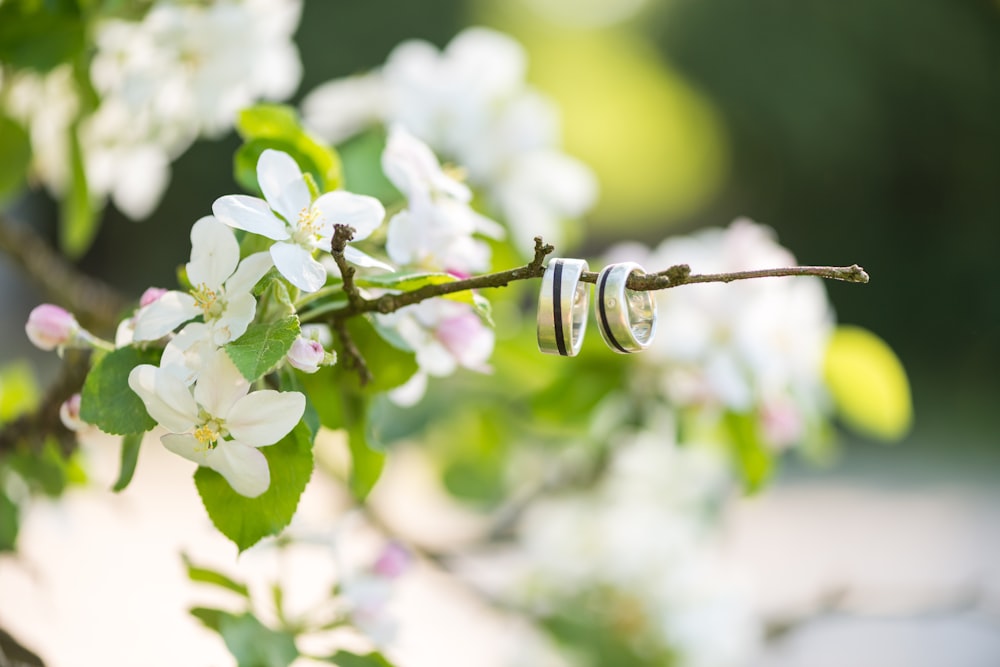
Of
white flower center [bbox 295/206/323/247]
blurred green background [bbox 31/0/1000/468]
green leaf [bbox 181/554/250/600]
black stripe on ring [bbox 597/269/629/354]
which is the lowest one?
green leaf [bbox 181/554/250/600]

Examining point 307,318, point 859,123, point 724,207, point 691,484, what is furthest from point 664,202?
point 307,318

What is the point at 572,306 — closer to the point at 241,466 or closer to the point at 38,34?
the point at 241,466

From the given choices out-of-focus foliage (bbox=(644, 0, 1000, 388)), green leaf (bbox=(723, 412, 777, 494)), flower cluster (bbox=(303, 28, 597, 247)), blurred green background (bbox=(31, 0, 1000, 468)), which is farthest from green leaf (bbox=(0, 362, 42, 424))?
out-of-focus foliage (bbox=(644, 0, 1000, 388))

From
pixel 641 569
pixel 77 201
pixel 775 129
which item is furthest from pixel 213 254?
pixel 775 129

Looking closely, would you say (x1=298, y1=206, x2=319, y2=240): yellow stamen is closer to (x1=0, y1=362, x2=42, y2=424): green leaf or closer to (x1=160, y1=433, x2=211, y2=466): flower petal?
(x1=160, y1=433, x2=211, y2=466): flower petal

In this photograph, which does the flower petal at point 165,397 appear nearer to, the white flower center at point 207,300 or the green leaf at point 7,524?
the white flower center at point 207,300

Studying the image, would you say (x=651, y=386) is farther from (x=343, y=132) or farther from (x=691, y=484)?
(x=691, y=484)
